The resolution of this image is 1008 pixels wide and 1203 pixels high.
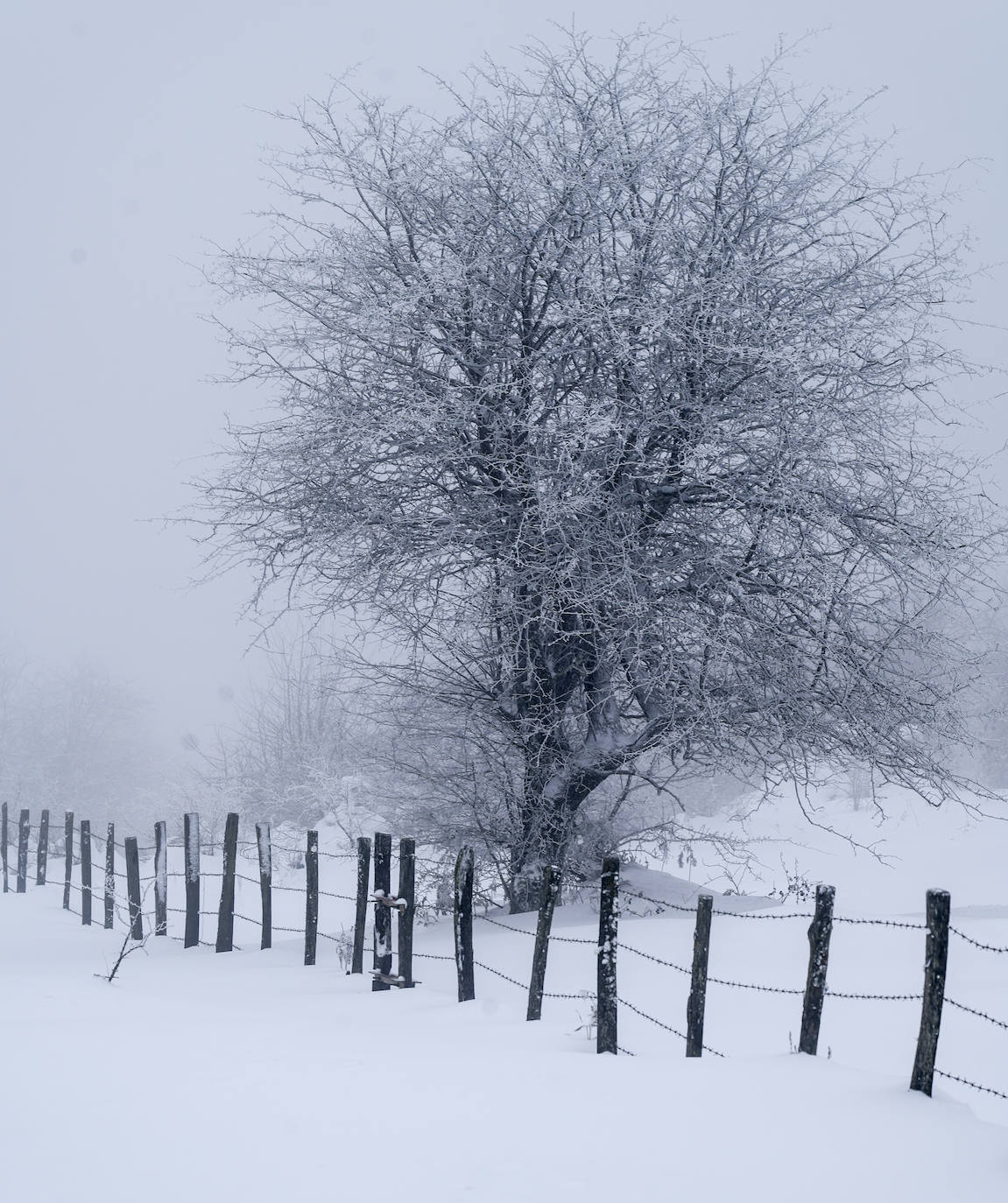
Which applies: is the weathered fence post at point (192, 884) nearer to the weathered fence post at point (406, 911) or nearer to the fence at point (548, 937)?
the fence at point (548, 937)

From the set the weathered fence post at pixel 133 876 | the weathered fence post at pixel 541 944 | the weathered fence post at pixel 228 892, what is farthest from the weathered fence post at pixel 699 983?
the weathered fence post at pixel 133 876

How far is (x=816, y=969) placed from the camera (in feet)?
21.1

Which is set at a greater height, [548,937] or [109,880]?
[548,937]

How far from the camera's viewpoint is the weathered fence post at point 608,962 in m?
6.91

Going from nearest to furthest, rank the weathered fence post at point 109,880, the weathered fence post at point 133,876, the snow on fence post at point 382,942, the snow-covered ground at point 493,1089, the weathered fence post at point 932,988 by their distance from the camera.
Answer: the snow-covered ground at point 493,1089, the weathered fence post at point 932,988, the snow on fence post at point 382,942, the weathered fence post at point 133,876, the weathered fence post at point 109,880

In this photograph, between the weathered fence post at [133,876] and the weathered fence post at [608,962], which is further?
the weathered fence post at [133,876]

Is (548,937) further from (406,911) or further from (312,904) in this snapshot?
(312,904)

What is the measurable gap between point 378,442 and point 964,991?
7.38 metres

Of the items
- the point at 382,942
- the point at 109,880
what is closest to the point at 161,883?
the point at 109,880

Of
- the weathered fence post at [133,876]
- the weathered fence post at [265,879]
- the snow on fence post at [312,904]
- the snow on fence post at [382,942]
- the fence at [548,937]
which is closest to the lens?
the fence at [548,937]

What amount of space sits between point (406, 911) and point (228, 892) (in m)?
3.50

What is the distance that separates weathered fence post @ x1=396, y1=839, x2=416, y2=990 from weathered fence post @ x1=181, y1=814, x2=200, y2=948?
404cm

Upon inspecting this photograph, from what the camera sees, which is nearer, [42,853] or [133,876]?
[133,876]

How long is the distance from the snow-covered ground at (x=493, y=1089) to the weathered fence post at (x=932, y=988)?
0.49 ft
